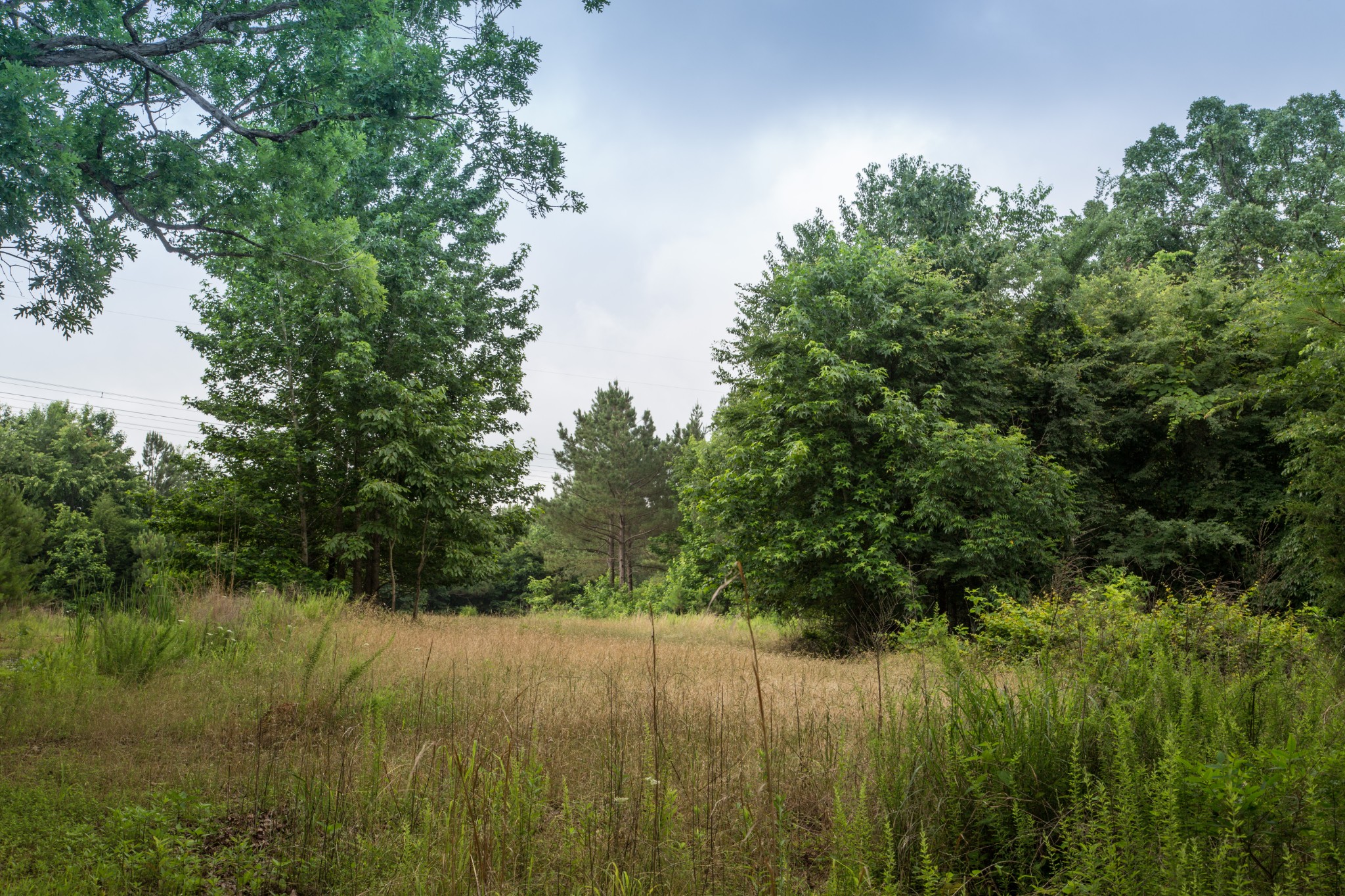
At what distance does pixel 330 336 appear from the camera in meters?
17.3

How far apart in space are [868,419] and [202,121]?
11383 millimetres

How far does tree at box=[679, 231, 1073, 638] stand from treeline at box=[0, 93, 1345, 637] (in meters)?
0.07

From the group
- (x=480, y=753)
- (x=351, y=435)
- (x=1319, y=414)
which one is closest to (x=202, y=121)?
(x=480, y=753)

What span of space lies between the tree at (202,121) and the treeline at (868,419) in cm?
158

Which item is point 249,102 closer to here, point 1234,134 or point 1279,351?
point 1279,351

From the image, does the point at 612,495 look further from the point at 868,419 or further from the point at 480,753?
the point at 480,753

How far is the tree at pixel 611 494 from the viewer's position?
3797 cm

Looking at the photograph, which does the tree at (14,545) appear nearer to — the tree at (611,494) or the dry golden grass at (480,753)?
the dry golden grass at (480,753)

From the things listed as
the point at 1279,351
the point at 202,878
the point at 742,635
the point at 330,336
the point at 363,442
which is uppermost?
the point at 330,336

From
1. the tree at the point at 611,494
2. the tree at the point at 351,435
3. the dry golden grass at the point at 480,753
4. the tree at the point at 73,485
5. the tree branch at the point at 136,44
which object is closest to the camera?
the dry golden grass at the point at 480,753

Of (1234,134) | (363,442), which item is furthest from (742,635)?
(1234,134)

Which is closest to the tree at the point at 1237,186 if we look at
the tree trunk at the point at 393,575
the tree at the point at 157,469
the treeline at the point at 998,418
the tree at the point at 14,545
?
the treeline at the point at 998,418

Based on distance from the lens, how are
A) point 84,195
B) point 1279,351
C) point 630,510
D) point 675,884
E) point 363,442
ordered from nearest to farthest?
point 675,884
point 84,195
point 1279,351
point 363,442
point 630,510

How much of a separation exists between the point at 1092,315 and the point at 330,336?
19.1 m
